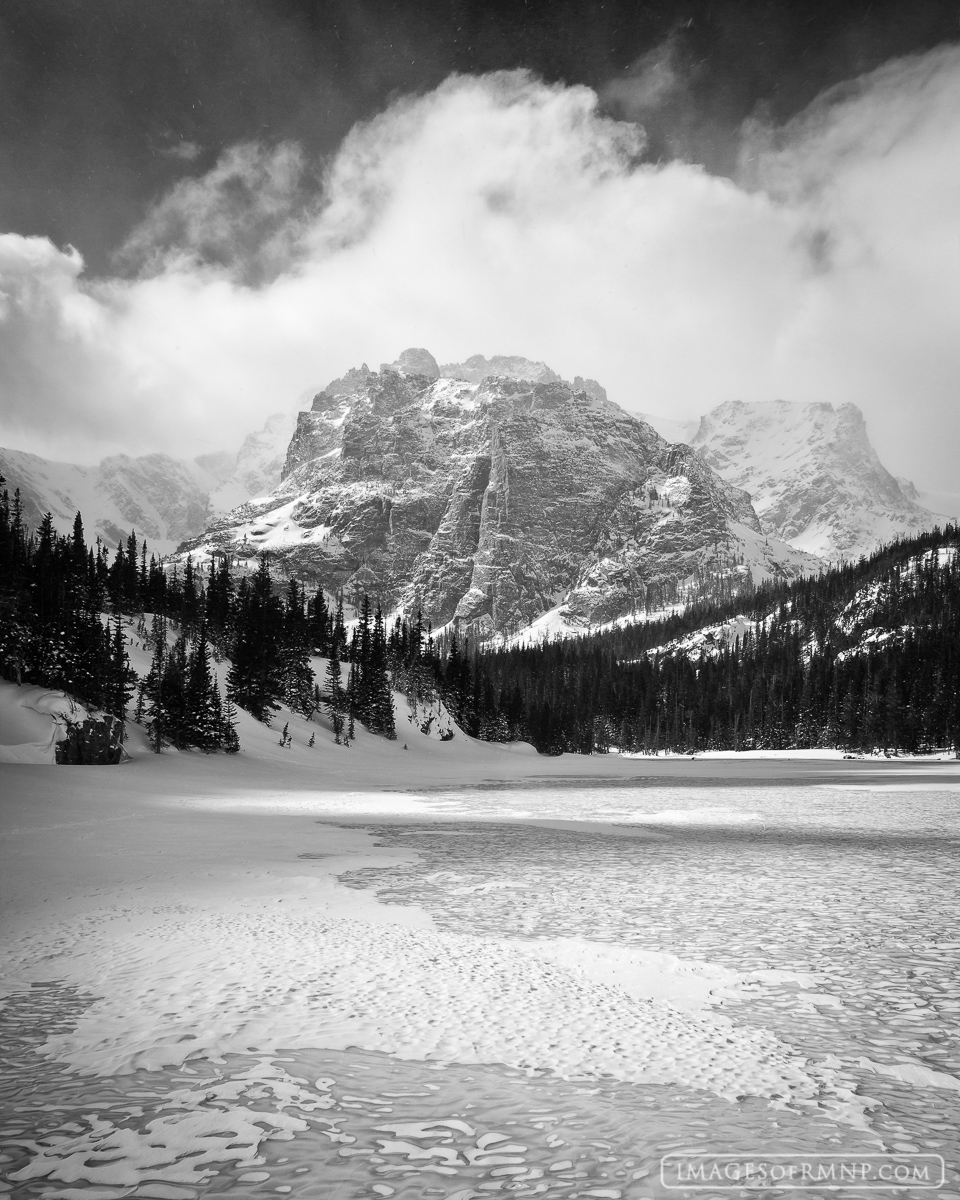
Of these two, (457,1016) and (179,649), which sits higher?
(179,649)

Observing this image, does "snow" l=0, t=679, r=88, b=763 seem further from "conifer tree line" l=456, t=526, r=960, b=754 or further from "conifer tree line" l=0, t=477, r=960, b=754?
"conifer tree line" l=456, t=526, r=960, b=754

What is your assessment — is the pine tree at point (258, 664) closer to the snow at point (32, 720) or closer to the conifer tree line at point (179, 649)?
the conifer tree line at point (179, 649)

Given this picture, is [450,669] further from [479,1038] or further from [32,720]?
[479,1038]

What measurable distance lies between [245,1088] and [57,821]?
59.7 feet

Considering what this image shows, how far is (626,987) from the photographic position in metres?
6.90

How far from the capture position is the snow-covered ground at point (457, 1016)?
4.03 metres

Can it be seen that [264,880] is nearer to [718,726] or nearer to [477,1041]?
[477,1041]

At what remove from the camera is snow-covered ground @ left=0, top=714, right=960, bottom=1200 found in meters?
4.03

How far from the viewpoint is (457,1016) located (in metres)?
6.12

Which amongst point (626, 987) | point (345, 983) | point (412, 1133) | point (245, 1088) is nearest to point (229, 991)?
point (345, 983)

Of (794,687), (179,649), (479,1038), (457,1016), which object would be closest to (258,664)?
(179,649)

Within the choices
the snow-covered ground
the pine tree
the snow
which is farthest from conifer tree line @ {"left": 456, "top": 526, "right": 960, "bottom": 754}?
the snow-covered ground

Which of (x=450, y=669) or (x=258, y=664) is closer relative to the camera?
(x=258, y=664)

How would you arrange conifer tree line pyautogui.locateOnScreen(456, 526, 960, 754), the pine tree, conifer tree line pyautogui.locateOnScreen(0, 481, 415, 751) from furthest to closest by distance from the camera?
conifer tree line pyautogui.locateOnScreen(456, 526, 960, 754) → the pine tree → conifer tree line pyautogui.locateOnScreen(0, 481, 415, 751)
